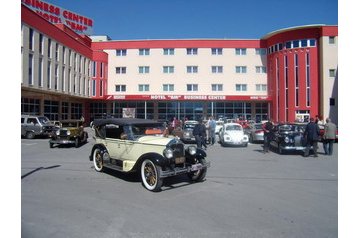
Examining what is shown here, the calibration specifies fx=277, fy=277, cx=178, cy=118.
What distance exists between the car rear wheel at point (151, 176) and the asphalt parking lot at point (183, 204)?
167 millimetres

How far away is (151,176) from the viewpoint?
6891 millimetres

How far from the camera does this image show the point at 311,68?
31.7 m

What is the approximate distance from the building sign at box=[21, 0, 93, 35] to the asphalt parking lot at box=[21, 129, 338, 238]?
1394 inches

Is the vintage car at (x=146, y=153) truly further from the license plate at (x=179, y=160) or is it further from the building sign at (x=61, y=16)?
the building sign at (x=61, y=16)

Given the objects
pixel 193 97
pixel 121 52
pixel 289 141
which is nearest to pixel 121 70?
pixel 121 52

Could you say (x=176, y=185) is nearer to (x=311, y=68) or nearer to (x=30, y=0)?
(x=311, y=68)

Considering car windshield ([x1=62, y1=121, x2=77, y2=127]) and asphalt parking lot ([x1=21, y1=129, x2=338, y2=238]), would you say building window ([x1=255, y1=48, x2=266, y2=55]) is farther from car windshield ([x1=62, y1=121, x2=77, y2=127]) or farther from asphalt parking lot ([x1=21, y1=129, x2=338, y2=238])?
asphalt parking lot ([x1=21, y1=129, x2=338, y2=238])

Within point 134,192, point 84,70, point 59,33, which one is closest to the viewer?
point 134,192

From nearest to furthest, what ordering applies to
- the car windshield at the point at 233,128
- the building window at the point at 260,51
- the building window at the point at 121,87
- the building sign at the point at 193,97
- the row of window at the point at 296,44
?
the car windshield at the point at 233,128 < the row of window at the point at 296,44 < the building sign at the point at 193,97 < the building window at the point at 260,51 < the building window at the point at 121,87

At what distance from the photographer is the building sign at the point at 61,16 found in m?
37.3

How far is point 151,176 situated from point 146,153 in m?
0.61

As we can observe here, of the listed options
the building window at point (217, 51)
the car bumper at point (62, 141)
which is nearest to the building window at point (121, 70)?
the building window at point (217, 51)
